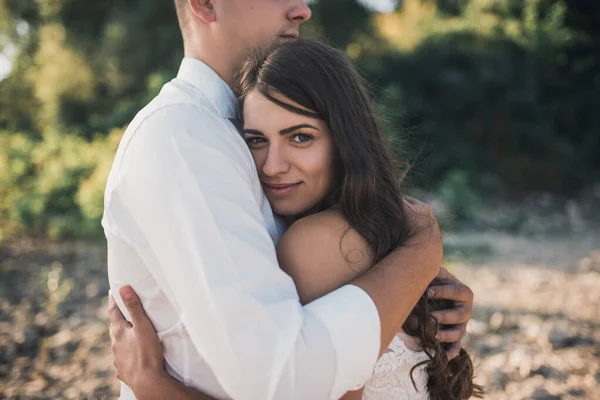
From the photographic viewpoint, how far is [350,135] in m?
1.84

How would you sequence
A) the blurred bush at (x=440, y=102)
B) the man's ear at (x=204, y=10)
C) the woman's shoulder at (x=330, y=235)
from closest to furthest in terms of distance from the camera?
the woman's shoulder at (x=330, y=235), the man's ear at (x=204, y=10), the blurred bush at (x=440, y=102)

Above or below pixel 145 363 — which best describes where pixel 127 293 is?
above

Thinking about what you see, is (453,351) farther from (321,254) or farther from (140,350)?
(140,350)

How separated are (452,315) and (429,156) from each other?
1063 centimetres

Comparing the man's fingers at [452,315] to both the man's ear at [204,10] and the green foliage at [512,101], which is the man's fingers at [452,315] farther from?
the green foliage at [512,101]

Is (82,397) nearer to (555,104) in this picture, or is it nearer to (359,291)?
(359,291)

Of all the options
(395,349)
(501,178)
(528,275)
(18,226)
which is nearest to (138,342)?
(395,349)

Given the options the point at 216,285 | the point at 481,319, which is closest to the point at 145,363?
the point at 216,285

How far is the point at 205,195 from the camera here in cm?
132

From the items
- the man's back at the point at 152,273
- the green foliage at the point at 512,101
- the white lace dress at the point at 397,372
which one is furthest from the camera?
the green foliage at the point at 512,101

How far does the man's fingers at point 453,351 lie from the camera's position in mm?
2021

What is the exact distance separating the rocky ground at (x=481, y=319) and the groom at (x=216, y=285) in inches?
115

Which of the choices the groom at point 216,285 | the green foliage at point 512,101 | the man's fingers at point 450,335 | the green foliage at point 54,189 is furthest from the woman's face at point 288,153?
the green foliage at point 512,101

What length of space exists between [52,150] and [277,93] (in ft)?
34.7
